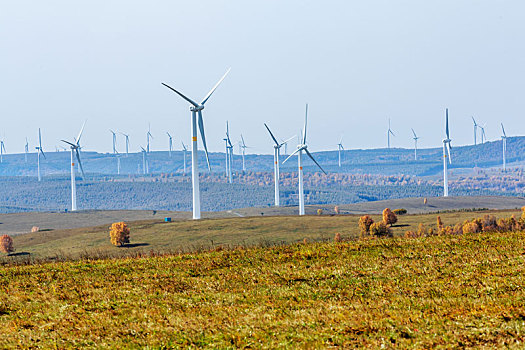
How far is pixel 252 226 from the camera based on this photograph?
17012 centimetres

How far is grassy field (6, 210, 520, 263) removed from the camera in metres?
147

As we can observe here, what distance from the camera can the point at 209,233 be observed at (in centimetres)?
15938

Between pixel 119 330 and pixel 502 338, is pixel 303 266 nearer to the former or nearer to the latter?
pixel 119 330

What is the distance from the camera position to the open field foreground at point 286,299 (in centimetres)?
1794

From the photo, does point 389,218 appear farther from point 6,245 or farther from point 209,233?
point 6,245

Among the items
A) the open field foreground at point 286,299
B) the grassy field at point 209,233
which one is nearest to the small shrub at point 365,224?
the grassy field at point 209,233

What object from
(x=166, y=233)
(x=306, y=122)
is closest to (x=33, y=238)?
(x=166, y=233)

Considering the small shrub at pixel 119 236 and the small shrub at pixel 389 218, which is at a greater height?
the small shrub at pixel 389 218

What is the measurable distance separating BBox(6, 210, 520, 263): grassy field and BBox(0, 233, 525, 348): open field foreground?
109667 millimetres

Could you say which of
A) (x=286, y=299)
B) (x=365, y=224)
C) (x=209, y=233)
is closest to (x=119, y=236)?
(x=209, y=233)

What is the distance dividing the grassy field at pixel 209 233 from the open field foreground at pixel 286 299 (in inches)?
4318

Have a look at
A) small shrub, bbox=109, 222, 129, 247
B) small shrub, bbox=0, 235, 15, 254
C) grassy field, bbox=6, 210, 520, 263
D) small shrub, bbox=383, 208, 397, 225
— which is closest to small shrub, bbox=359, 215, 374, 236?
grassy field, bbox=6, 210, 520, 263

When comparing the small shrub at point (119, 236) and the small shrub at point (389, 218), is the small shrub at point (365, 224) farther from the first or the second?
the small shrub at point (119, 236)

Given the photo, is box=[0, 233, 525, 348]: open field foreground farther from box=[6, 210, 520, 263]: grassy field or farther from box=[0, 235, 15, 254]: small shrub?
box=[0, 235, 15, 254]: small shrub
